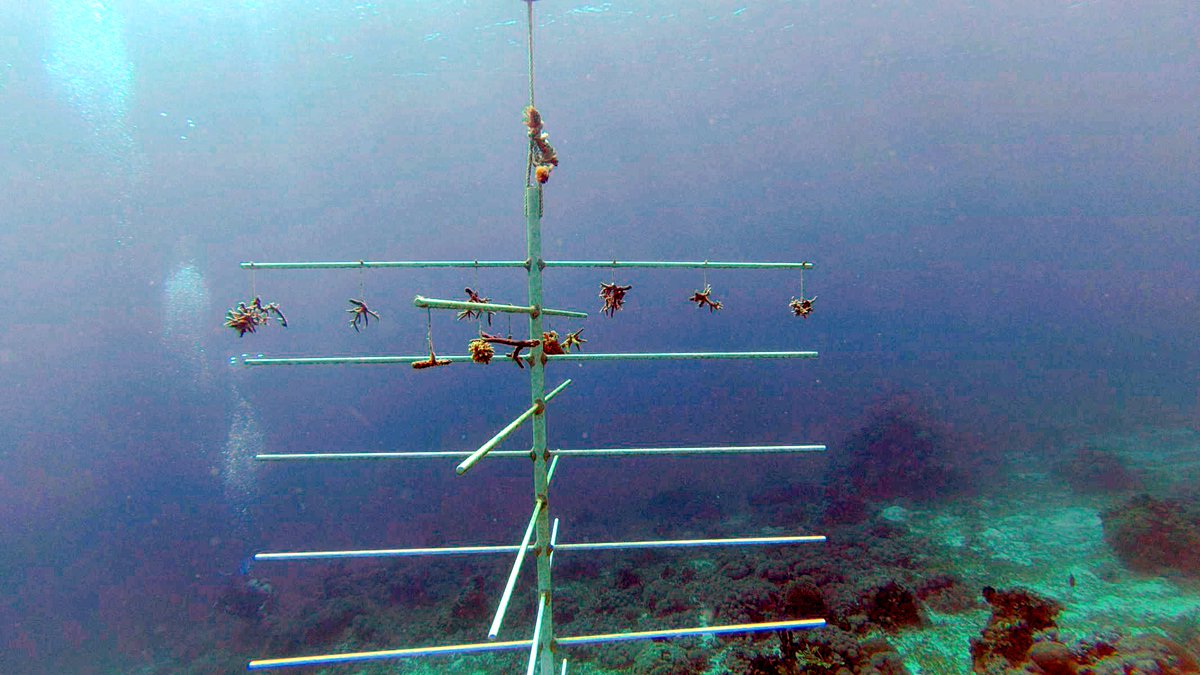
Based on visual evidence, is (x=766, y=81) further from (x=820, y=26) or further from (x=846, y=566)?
(x=846, y=566)

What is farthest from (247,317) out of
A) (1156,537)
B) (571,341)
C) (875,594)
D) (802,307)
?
(1156,537)

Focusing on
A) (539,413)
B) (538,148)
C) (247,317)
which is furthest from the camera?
(247,317)

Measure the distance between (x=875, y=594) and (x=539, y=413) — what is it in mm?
10395

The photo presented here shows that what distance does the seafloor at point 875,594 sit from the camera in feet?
24.5

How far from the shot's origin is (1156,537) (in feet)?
35.8

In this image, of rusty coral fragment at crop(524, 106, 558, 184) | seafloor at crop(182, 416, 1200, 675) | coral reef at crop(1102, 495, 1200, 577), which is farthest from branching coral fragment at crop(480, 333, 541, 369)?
coral reef at crop(1102, 495, 1200, 577)

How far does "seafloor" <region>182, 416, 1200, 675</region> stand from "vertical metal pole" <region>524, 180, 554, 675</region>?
613cm

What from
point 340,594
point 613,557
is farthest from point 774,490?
point 340,594

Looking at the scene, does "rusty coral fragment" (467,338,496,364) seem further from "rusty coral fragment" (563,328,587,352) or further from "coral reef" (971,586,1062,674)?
"coral reef" (971,586,1062,674)

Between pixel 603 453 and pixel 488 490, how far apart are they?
1042 inches

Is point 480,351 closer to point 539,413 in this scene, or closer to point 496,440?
point 496,440

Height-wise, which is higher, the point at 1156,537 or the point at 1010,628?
the point at 1010,628

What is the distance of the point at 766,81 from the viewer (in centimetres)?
3581

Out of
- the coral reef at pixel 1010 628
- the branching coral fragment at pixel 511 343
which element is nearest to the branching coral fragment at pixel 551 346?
the branching coral fragment at pixel 511 343
